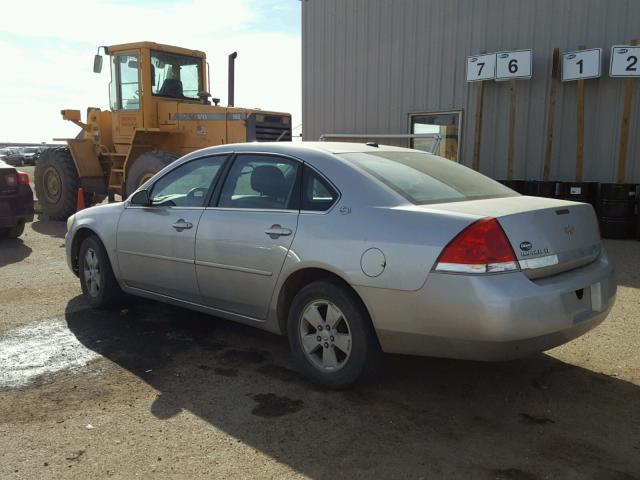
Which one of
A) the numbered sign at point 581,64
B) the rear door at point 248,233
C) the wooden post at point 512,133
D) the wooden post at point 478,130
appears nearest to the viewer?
the rear door at point 248,233

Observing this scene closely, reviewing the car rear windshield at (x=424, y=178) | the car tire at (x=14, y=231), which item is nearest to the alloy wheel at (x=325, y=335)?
the car rear windshield at (x=424, y=178)

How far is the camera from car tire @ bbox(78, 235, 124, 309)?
525cm

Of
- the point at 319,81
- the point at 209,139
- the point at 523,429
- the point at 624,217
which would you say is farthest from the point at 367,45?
the point at 523,429

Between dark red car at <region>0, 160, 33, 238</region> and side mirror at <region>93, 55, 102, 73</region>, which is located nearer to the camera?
dark red car at <region>0, 160, 33, 238</region>

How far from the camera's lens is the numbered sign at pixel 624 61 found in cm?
901

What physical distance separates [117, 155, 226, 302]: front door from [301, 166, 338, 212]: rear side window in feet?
3.09

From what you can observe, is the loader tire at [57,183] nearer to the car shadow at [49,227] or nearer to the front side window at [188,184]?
the car shadow at [49,227]

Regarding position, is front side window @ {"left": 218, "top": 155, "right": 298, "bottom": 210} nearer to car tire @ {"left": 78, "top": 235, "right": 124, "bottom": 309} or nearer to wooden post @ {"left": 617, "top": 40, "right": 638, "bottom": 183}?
car tire @ {"left": 78, "top": 235, "right": 124, "bottom": 309}

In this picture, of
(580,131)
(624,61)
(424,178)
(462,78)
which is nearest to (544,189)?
(580,131)

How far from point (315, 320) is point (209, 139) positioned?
25.0ft

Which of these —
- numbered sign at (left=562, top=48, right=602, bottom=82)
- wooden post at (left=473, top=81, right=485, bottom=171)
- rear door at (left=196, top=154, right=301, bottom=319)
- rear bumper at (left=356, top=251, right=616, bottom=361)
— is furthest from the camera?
wooden post at (left=473, top=81, right=485, bottom=171)

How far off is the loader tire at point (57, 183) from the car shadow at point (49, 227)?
19 cm

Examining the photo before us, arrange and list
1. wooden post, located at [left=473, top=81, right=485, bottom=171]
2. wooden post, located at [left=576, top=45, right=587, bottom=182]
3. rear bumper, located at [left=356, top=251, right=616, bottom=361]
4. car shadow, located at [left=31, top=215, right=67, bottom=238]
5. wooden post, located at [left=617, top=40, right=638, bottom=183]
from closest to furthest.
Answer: rear bumper, located at [left=356, top=251, right=616, bottom=361] → wooden post, located at [left=617, top=40, right=638, bottom=183] → wooden post, located at [left=576, top=45, right=587, bottom=182] → car shadow, located at [left=31, top=215, right=67, bottom=238] → wooden post, located at [left=473, top=81, right=485, bottom=171]

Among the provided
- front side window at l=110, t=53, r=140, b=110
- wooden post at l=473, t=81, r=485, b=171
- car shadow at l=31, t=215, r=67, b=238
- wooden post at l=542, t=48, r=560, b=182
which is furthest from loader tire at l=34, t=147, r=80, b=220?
wooden post at l=542, t=48, r=560, b=182
